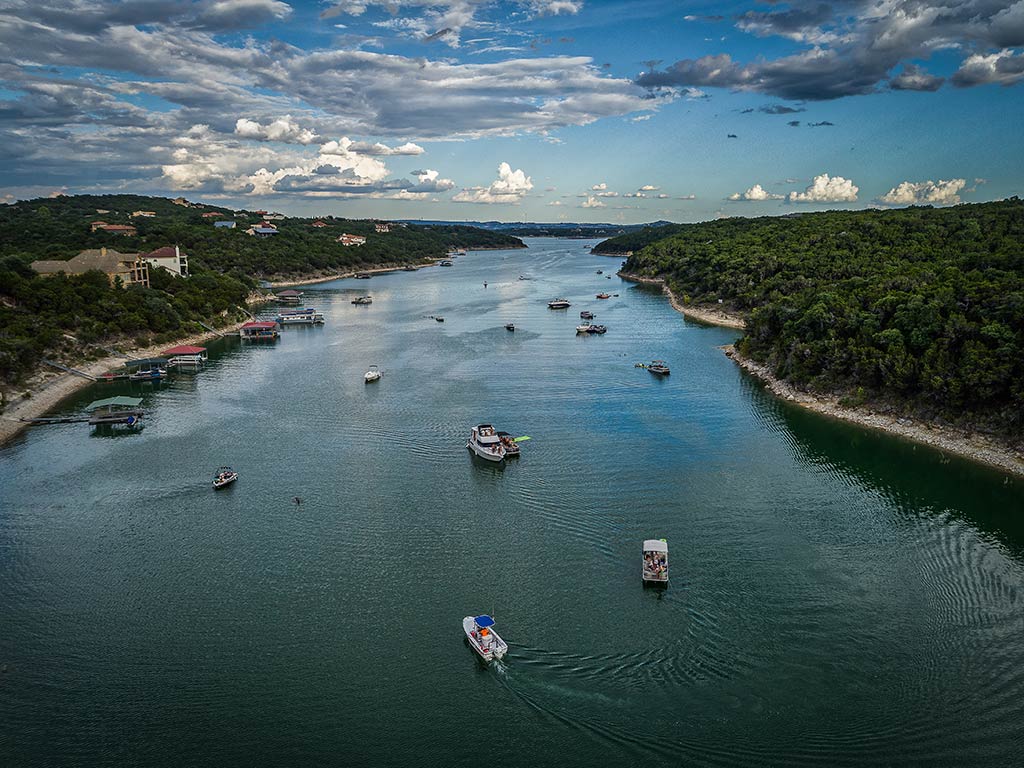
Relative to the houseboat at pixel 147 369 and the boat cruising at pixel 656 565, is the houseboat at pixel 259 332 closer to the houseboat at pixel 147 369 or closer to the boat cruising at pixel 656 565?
the houseboat at pixel 147 369

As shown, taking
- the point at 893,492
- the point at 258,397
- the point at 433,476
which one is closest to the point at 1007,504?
the point at 893,492

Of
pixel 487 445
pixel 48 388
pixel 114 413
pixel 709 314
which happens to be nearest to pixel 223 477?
pixel 487 445

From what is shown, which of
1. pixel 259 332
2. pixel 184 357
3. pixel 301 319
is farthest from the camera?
pixel 301 319

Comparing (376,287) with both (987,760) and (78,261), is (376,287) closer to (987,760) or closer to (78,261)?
(78,261)

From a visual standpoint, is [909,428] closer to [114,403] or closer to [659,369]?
[659,369]

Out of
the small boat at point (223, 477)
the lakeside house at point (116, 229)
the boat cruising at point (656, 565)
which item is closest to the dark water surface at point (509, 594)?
the small boat at point (223, 477)

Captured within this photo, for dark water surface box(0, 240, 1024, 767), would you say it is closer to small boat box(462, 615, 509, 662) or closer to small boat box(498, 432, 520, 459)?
small boat box(462, 615, 509, 662)

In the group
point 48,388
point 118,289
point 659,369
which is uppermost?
point 118,289
